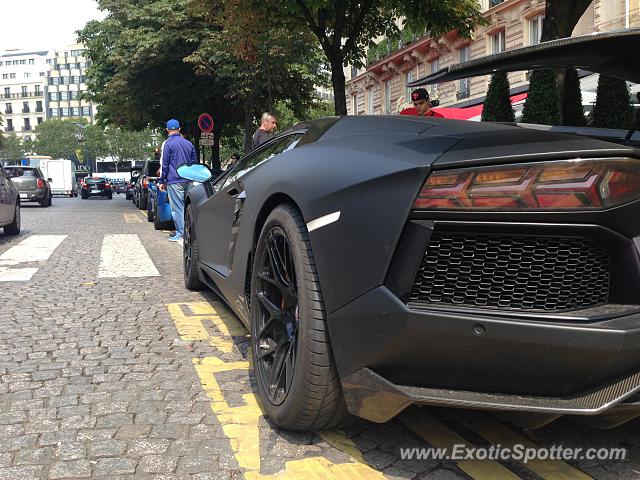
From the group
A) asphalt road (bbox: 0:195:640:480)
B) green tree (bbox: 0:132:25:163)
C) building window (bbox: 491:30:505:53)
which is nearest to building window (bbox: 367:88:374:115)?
building window (bbox: 491:30:505:53)

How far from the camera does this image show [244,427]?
265 centimetres

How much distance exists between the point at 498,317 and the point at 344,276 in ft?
1.71

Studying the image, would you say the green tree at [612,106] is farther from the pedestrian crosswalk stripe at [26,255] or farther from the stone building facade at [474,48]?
the pedestrian crosswalk stripe at [26,255]

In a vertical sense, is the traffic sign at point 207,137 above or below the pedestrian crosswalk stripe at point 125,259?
above

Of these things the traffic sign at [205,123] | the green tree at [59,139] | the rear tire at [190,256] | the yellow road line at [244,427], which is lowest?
the yellow road line at [244,427]

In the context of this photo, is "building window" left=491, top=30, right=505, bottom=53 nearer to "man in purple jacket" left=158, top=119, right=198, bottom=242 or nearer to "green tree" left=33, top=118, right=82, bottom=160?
"man in purple jacket" left=158, top=119, right=198, bottom=242

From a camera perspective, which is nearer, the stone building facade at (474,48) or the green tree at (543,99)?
the green tree at (543,99)

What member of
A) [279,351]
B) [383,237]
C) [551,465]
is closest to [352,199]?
[383,237]

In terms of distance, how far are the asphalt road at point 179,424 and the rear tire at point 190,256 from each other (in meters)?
0.54

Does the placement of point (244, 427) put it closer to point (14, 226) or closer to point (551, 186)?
point (551, 186)

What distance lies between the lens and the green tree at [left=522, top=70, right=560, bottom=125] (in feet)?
32.2

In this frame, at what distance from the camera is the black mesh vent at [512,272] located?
1979mm

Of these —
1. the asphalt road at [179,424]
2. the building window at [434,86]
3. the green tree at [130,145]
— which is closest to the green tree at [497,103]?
the asphalt road at [179,424]

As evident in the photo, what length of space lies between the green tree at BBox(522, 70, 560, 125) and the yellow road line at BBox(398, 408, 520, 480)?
805cm
